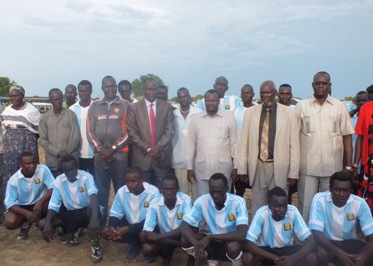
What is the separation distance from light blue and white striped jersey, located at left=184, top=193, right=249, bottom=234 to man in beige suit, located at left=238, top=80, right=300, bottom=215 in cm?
45

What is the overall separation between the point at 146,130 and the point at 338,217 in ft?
8.59

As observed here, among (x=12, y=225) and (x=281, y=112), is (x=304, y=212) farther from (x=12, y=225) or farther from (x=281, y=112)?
(x=12, y=225)

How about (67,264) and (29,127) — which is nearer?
(67,264)

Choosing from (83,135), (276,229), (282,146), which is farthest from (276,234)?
(83,135)

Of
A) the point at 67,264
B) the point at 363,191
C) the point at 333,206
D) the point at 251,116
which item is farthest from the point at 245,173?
the point at 67,264

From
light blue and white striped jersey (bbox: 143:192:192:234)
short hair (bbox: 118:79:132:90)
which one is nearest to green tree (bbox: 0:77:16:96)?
short hair (bbox: 118:79:132:90)

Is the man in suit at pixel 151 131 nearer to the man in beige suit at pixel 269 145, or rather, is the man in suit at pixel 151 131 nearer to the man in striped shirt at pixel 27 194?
the man in beige suit at pixel 269 145

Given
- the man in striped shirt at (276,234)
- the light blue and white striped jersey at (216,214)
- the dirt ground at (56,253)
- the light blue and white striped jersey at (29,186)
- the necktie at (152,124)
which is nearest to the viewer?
the man in striped shirt at (276,234)

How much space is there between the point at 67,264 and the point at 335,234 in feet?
10.2

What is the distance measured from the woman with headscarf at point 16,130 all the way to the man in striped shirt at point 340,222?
4.21m

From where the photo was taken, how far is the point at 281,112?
176 inches

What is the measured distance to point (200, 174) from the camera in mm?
4992

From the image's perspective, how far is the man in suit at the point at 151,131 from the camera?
513 centimetres

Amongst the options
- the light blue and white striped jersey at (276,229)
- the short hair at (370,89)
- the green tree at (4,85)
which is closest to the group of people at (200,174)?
the light blue and white striped jersey at (276,229)
